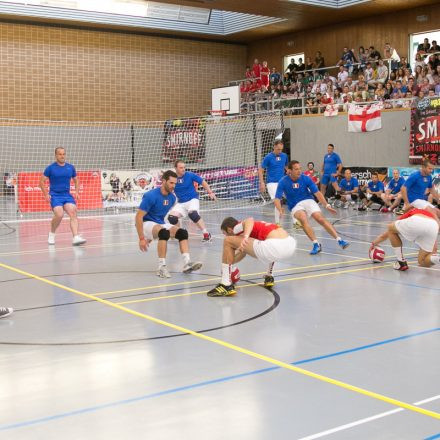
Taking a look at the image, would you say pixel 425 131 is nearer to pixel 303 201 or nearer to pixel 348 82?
pixel 348 82

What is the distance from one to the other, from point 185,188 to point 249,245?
5.68m

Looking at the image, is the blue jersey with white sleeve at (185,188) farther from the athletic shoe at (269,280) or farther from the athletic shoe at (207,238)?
the athletic shoe at (269,280)

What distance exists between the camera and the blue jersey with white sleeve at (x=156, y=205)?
9.45 meters

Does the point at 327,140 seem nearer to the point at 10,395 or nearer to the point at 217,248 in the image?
the point at 217,248

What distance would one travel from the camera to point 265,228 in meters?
8.11

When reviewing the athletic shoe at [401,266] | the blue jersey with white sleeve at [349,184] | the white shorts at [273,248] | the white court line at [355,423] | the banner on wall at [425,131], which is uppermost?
the banner on wall at [425,131]

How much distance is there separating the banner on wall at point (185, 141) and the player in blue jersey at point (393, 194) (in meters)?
10.5

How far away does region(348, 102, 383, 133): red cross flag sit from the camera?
2291 centimetres

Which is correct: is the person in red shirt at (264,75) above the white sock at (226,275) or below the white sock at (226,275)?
above

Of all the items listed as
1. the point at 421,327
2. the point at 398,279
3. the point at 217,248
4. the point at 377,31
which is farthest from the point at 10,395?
the point at 377,31

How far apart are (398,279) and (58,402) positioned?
579 cm

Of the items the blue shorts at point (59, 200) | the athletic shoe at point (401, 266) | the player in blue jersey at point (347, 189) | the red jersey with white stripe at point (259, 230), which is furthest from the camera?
the player in blue jersey at point (347, 189)

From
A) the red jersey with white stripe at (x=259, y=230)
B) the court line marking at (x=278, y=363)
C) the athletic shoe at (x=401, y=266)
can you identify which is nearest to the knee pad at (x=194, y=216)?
the athletic shoe at (x=401, y=266)

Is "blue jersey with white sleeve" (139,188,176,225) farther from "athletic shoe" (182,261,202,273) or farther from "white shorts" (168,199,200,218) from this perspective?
"white shorts" (168,199,200,218)
